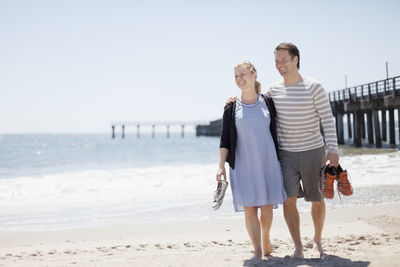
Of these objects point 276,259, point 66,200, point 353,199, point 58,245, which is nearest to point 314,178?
point 276,259

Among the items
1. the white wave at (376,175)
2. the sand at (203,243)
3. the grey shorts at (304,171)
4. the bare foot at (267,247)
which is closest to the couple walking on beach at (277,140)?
the grey shorts at (304,171)

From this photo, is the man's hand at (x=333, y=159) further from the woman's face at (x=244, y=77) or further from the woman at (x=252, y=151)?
the woman's face at (x=244, y=77)

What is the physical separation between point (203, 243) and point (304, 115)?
1.96 metres

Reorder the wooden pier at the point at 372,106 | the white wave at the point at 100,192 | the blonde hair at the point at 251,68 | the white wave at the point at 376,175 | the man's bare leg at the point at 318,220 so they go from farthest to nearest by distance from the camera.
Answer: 1. the wooden pier at the point at 372,106
2. the white wave at the point at 376,175
3. the white wave at the point at 100,192
4. the man's bare leg at the point at 318,220
5. the blonde hair at the point at 251,68

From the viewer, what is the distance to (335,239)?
13.3ft

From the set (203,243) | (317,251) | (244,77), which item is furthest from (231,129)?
(203,243)

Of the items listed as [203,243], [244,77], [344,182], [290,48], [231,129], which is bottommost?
[203,243]

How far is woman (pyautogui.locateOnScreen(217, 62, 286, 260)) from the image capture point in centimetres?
304

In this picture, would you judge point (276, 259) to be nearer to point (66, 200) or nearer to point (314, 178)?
point (314, 178)

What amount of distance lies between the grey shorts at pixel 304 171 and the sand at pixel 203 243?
1.79 feet

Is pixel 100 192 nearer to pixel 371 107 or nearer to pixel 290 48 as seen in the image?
pixel 290 48

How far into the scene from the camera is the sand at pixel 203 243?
10.8 feet

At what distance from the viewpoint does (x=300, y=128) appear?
309 centimetres

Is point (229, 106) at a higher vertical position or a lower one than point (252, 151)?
higher
